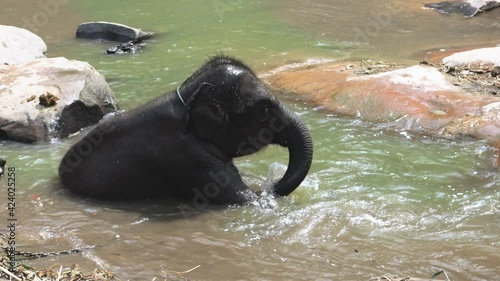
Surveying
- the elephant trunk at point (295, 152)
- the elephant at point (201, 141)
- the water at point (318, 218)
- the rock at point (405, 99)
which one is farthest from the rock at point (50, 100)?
the elephant trunk at point (295, 152)

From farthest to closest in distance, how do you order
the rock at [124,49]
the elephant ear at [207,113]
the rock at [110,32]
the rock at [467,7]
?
the rock at [467,7] < the rock at [110,32] < the rock at [124,49] < the elephant ear at [207,113]

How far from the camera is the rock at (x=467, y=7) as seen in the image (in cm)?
1759

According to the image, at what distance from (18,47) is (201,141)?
24.0 feet

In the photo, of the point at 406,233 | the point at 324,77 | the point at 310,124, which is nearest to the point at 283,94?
the point at 324,77

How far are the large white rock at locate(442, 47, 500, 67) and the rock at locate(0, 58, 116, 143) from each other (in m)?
5.07

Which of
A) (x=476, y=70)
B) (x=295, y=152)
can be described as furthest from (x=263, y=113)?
(x=476, y=70)

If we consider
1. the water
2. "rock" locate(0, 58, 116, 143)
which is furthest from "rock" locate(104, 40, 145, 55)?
"rock" locate(0, 58, 116, 143)

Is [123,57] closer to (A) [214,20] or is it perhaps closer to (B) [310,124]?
(A) [214,20]

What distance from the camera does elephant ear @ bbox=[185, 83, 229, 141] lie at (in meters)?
7.15

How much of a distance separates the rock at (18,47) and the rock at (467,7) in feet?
30.4

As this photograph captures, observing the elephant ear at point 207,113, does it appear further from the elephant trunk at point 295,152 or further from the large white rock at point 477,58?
the large white rock at point 477,58

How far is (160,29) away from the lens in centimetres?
1677

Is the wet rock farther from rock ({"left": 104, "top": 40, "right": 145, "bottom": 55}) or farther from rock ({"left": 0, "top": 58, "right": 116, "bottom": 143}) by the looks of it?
rock ({"left": 104, "top": 40, "right": 145, "bottom": 55})

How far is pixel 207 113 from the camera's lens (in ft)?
23.5
